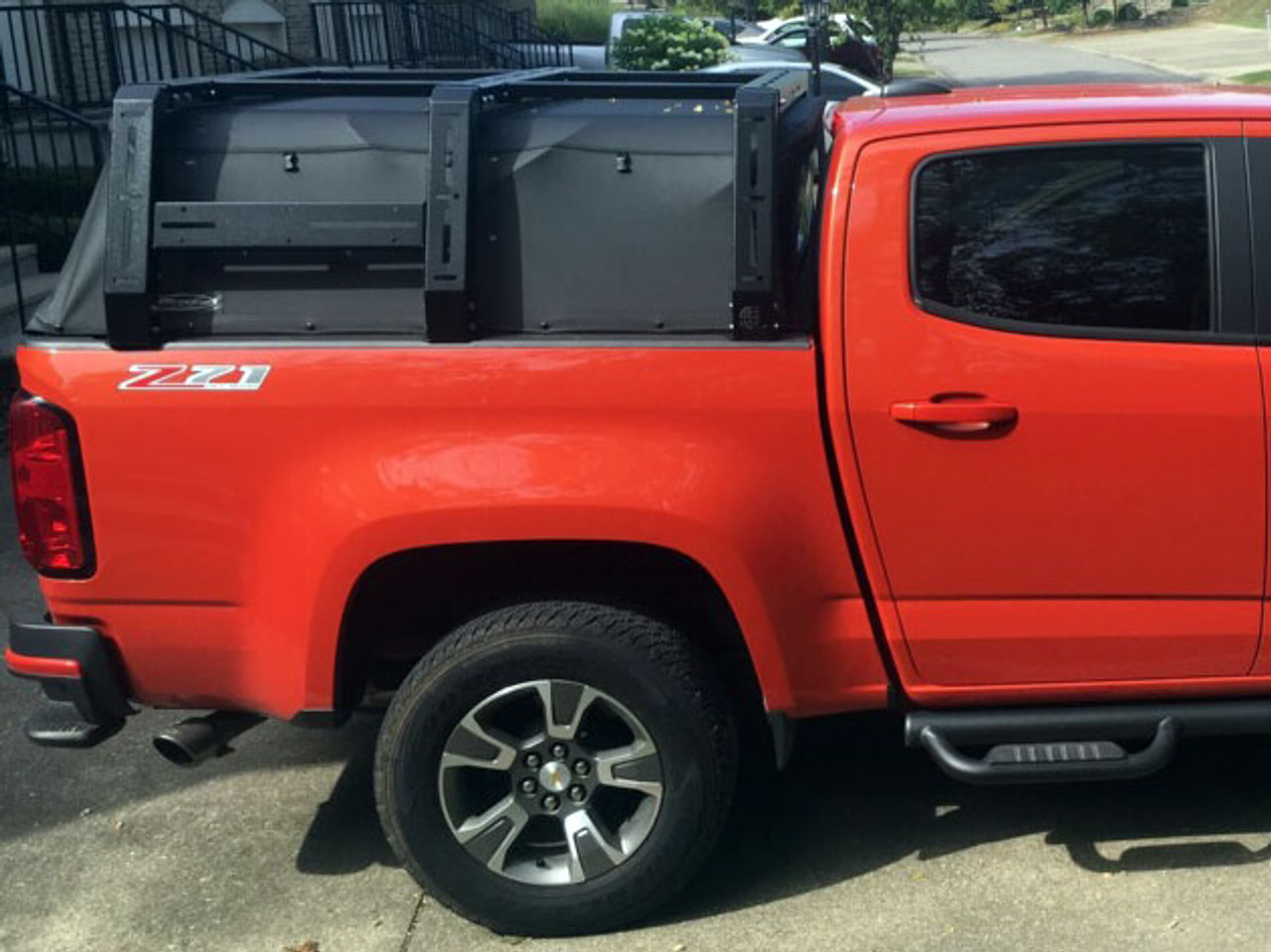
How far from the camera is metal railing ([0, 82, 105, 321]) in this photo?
10570mm

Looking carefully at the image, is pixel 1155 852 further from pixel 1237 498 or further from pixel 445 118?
pixel 445 118

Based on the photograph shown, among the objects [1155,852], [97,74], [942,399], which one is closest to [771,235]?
[942,399]

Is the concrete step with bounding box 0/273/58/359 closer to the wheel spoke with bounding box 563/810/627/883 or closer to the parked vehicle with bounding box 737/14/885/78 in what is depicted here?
Answer: the wheel spoke with bounding box 563/810/627/883

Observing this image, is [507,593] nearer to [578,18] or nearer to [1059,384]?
[1059,384]

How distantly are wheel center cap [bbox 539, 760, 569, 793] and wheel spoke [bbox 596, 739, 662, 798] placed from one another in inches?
3.0

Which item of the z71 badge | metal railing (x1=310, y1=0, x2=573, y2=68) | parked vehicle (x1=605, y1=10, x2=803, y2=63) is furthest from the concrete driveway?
parked vehicle (x1=605, y1=10, x2=803, y2=63)

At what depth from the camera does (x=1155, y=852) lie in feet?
13.0

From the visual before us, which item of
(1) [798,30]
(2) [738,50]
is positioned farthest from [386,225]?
(1) [798,30]

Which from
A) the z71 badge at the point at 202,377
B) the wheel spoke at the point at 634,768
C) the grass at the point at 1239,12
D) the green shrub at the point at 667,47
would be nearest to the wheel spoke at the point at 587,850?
the wheel spoke at the point at 634,768

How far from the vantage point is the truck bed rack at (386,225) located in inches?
135

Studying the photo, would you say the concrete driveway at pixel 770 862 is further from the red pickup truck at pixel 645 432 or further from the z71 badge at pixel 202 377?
the z71 badge at pixel 202 377

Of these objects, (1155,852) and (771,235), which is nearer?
(771,235)

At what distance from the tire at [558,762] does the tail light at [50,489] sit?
807 millimetres

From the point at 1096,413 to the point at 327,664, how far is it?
1804 millimetres
